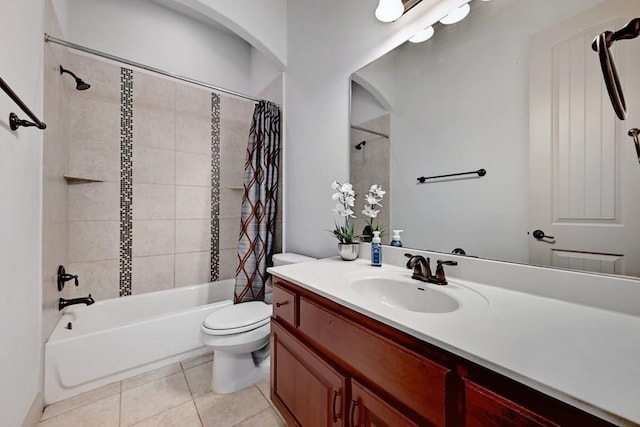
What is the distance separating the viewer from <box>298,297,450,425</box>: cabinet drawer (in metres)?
0.58

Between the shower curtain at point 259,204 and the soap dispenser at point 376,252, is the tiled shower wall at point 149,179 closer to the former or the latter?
the shower curtain at point 259,204

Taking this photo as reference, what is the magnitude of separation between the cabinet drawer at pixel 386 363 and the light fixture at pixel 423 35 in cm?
135

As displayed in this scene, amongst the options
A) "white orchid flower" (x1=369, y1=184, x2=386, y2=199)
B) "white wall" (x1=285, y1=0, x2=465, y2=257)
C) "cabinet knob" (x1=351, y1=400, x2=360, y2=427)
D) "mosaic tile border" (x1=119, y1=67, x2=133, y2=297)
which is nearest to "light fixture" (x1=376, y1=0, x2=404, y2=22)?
"white wall" (x1=285, y1=0, x2=465, y2=257)

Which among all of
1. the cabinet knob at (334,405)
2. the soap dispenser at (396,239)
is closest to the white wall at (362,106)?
the soap dispenser at (396,239)

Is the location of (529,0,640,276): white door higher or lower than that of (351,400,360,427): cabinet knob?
higher

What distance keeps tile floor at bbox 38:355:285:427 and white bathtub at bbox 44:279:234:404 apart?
0.28ft

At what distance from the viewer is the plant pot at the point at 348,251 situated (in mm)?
1433

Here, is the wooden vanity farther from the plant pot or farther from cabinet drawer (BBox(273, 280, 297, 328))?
the plant pot

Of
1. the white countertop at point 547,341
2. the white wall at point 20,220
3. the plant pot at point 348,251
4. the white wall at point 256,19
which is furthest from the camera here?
the white wall at point 256,19

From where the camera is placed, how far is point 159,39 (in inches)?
89.8

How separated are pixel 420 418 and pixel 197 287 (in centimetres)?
228

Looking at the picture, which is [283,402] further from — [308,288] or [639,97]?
[639,97]

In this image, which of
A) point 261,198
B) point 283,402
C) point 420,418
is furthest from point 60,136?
point 420,418

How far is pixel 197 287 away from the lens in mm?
2377
